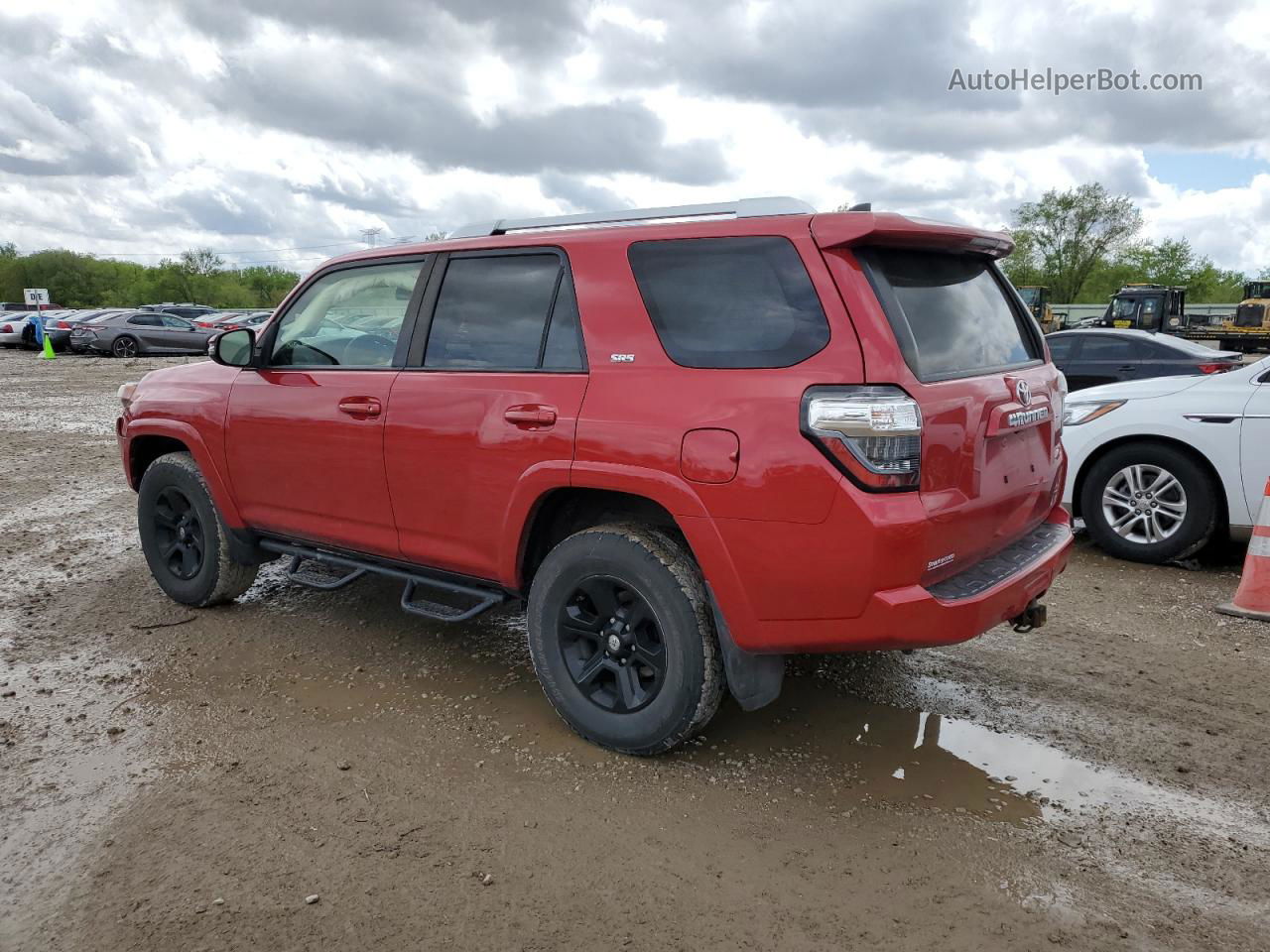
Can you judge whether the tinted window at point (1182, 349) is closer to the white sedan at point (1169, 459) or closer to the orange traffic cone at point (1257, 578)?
the white sedan at point (1169, 459)

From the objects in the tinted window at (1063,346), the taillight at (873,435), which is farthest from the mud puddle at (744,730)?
the tinted window at (1063,346)

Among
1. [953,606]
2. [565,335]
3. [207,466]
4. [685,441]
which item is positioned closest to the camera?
[953,606]

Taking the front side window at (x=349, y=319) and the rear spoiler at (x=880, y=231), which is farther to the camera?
the front side window at (x=349, y=319)

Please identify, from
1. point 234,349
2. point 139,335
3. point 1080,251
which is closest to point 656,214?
point 234,349

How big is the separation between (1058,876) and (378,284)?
348 centimetres

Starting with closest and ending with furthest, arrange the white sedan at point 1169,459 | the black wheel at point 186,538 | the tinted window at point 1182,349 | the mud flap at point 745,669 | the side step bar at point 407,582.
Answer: the mud flap at point 745,669 → the side step bar at point 407,582 → the black wheel at point 186,538 → the white sedan at point 1169,459 → the tinted window at point 1182,349

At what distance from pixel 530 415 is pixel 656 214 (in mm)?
889

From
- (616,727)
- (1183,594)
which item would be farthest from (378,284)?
(1183,594)

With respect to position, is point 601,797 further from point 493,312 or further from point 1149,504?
point 1149,504

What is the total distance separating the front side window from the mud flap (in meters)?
1.88

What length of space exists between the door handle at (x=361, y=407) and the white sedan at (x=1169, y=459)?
416cm

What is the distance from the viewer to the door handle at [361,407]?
12.9 feet

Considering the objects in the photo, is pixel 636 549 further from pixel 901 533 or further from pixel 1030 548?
pixel 1030 548

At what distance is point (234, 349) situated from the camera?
4.56 metres
